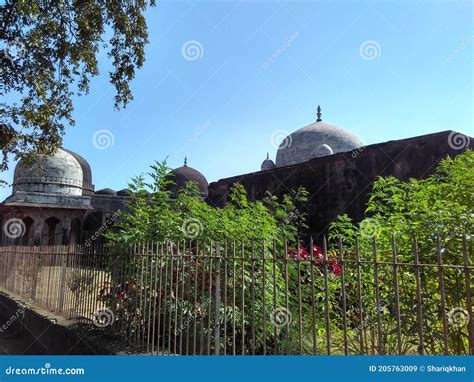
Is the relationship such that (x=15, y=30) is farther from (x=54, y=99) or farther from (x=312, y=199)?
(x=312, y=199)

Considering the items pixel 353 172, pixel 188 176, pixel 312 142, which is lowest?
pixel 353 172

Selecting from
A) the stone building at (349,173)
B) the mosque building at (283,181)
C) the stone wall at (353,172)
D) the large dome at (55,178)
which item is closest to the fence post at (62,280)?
the mosque building at (283,181)

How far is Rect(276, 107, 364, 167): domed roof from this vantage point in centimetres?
2350

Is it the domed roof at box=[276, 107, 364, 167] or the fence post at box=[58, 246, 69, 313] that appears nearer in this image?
the fence post at box=[58, 246, 69, 313]

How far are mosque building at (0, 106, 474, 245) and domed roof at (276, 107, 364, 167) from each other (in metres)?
0.06

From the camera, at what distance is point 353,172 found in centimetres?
1074

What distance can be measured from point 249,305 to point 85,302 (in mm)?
2688

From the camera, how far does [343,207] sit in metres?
10.8

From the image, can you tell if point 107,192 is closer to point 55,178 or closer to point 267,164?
point 55,178

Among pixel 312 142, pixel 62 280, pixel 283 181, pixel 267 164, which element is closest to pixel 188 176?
pixel 267 164

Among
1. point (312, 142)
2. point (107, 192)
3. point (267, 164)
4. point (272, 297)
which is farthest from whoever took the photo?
point (107, 192)

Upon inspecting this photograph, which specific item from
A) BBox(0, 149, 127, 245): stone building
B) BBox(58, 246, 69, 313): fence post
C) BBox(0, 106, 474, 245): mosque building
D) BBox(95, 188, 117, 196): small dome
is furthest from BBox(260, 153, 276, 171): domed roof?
BBox(58, 246, 69, 313): fence post

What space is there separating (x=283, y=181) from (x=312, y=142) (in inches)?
471

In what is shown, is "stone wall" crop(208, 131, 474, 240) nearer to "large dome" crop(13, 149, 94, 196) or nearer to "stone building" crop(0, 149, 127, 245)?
"stone building" crop(0, 149, 127, 245)
